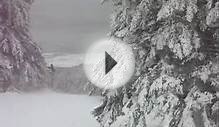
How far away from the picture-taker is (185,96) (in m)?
8.02

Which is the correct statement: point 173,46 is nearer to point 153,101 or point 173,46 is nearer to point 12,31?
point 153,101

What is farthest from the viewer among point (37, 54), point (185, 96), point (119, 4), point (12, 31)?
point (37, 54)

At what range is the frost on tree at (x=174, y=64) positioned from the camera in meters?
7.59

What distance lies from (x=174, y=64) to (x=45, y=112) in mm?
5672

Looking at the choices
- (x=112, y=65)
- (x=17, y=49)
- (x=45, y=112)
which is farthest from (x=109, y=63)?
(x=17, y=49)

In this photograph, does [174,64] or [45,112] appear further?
[45,112]

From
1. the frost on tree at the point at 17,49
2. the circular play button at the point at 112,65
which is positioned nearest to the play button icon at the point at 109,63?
the circular play button at the point at 112,65

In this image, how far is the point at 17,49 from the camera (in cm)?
1970

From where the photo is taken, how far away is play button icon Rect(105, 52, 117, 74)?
880cm

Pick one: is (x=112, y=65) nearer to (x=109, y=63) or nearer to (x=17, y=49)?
(x=109, y=63)

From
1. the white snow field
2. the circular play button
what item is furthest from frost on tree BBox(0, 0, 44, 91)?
the circular play button

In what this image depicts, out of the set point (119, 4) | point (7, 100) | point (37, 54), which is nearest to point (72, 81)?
point (37, 54)

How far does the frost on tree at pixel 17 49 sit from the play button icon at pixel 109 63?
1105 centimetres

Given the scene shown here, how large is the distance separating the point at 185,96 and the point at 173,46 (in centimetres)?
105
